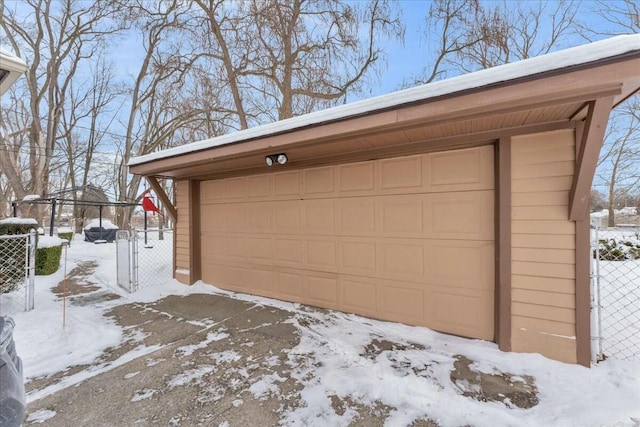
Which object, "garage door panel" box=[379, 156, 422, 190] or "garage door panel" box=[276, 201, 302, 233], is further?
"garage door panel" box=[276, 201, 302, 233]

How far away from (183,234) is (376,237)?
3867 mm

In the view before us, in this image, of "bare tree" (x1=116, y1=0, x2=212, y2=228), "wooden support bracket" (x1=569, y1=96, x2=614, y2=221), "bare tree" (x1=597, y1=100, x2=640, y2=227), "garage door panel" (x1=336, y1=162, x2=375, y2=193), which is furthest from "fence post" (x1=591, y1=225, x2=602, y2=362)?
"bare tree" (x1=597, y1=100, x2=640, y2=227)

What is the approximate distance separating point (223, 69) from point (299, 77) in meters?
2.58

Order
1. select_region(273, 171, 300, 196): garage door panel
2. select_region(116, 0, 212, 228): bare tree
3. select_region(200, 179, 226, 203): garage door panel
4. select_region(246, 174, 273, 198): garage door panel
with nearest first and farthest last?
select_region(273, 171, 300, 196): garage door panel
select_region(246, 174, 273, 198): garage door panel
select_region(200, 179, 226, 203): garage door panel
select_region(116, 0, 212, 228): bare tree

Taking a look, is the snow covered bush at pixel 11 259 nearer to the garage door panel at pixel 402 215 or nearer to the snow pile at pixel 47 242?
the snow pile at pixel 47 242

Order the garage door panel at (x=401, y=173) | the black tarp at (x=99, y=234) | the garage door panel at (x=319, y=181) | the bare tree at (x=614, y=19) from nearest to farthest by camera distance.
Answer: the garage door panel at (x=401, y=173), the garage door panel at (x=319, y=181), the bare tree at (x=614, y=19), the black tarp at (x=99, y=234)

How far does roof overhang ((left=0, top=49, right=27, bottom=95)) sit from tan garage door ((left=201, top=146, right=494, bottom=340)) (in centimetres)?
291

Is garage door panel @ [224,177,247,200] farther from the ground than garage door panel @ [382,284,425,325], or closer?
farther from the ground

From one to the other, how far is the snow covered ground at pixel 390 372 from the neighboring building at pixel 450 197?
27 cm

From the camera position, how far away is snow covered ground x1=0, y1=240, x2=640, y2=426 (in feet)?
6.66

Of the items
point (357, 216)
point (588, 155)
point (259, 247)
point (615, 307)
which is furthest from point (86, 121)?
point (615, 307)

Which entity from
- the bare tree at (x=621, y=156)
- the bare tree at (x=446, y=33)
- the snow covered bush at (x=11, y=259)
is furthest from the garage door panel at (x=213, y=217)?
the bare tree at (x=621, y=156)

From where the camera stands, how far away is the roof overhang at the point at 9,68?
200cm

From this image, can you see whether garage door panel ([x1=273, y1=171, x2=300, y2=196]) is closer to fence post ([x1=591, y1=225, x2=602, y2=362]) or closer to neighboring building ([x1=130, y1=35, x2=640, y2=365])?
neighboring building ([x1=130, y1=35, x2=640, y2=365])
